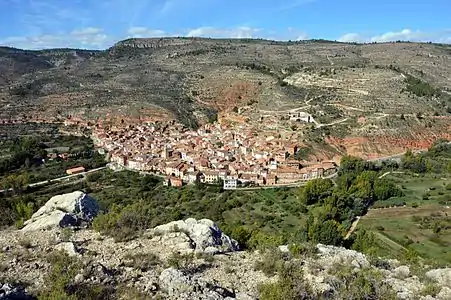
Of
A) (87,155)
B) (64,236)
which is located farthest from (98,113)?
(64,236)

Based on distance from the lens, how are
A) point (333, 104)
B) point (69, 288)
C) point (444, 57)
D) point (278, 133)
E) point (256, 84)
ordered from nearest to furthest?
1. point (69, 288)
2. point (278, 133)
3. point (333, 104)
4. point (256, 84)
5. point (444, 57)

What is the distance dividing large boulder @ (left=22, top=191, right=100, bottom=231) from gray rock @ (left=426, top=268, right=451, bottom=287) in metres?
11.4

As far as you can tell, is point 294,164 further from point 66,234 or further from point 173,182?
point 66,234

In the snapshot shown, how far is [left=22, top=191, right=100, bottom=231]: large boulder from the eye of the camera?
15267 mm

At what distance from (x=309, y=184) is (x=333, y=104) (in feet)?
107

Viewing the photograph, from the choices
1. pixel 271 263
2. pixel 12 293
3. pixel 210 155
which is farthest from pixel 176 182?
pixel 12 293

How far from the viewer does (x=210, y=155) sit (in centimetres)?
6309

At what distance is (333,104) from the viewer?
76312mm

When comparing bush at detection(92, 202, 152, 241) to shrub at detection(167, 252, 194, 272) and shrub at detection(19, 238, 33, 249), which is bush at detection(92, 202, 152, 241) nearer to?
shrub at detection(167, 252, 194, 272)

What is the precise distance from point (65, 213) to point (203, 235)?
506 centimetres

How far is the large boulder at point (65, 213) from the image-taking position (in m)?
15.3

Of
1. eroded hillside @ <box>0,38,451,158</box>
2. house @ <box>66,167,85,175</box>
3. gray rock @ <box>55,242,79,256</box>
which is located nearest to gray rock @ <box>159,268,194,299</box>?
gray rock @ <box>55,242,79,256</box>

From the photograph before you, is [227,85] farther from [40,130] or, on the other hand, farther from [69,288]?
[69,288]

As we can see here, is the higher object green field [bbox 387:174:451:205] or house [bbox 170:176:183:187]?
house [bbox 170:176:183:187]
